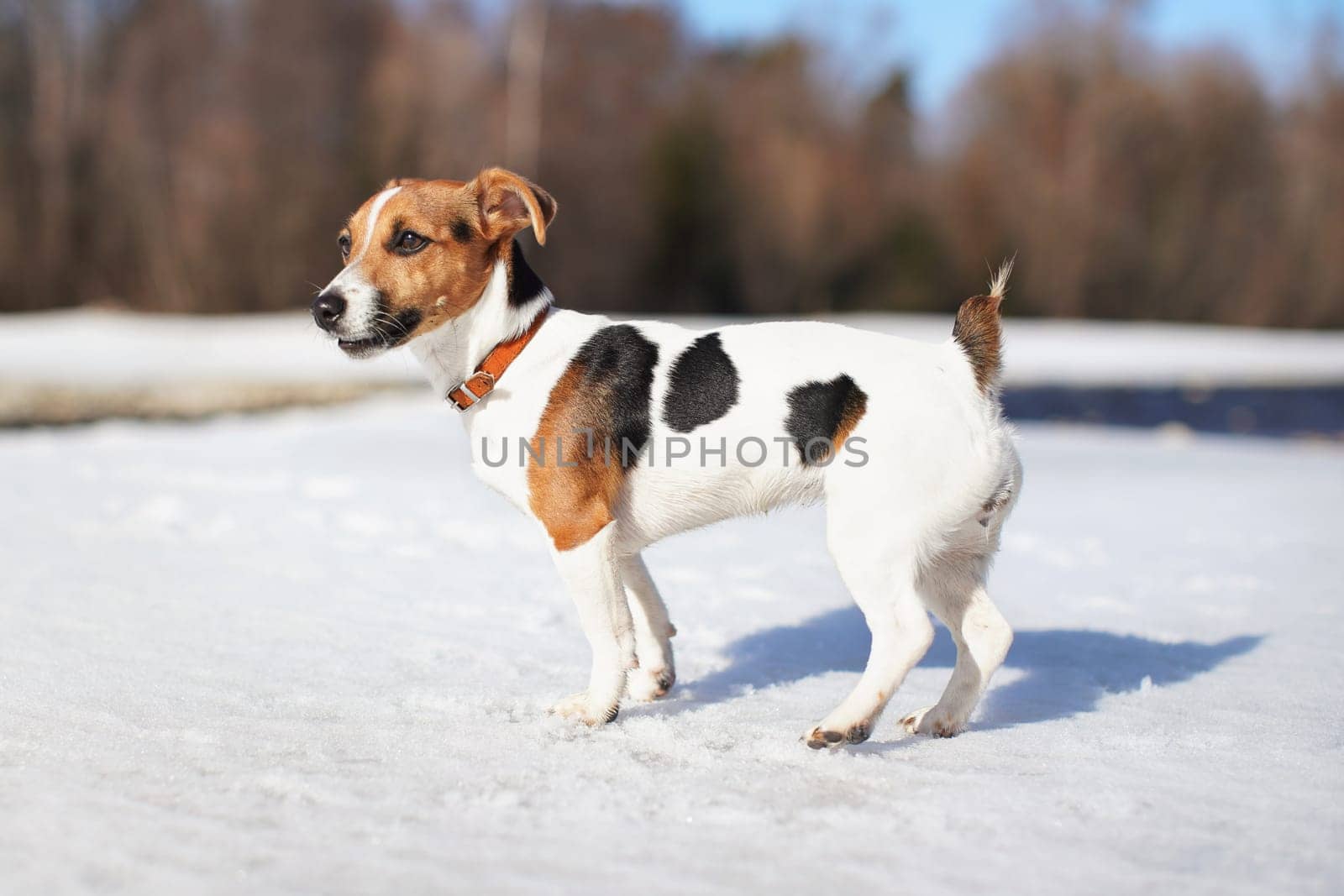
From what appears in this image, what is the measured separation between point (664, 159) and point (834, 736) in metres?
30.1

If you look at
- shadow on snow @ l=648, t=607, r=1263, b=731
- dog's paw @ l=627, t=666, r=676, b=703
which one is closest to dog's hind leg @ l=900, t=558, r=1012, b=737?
shadow on snow @ l=648, t=607, r=1263, b=731

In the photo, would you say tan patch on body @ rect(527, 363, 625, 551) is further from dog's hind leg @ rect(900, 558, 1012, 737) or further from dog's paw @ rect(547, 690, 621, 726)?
dog's hind leg @ rect(900, 558, 1012, 737)

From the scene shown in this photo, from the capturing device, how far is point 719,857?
7.80 ft

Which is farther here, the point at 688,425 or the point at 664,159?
the point at 664,159

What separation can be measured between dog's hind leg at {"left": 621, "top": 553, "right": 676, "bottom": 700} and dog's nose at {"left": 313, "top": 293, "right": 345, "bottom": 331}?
1.20 meters

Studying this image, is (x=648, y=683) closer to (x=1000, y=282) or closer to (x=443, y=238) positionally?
(x=443, y=238)

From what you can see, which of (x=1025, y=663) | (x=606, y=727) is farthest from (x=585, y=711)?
(x=1025, y=663)

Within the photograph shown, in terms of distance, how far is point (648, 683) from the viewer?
3719mm

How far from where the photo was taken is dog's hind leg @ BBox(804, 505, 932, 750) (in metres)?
3.14

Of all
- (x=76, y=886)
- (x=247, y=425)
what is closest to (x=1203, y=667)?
(x=76, y=886)

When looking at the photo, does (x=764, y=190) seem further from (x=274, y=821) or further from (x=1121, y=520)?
(x=274, y=821)

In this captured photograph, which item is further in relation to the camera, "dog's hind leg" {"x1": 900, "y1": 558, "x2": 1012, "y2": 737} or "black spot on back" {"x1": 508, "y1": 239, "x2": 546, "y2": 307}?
"black spot on back" {"x1": 508, "y1": 239, "x2": 546, "y2": 307}

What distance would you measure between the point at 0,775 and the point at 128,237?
2777cm

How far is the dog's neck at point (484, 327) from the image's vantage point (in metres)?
3.52
